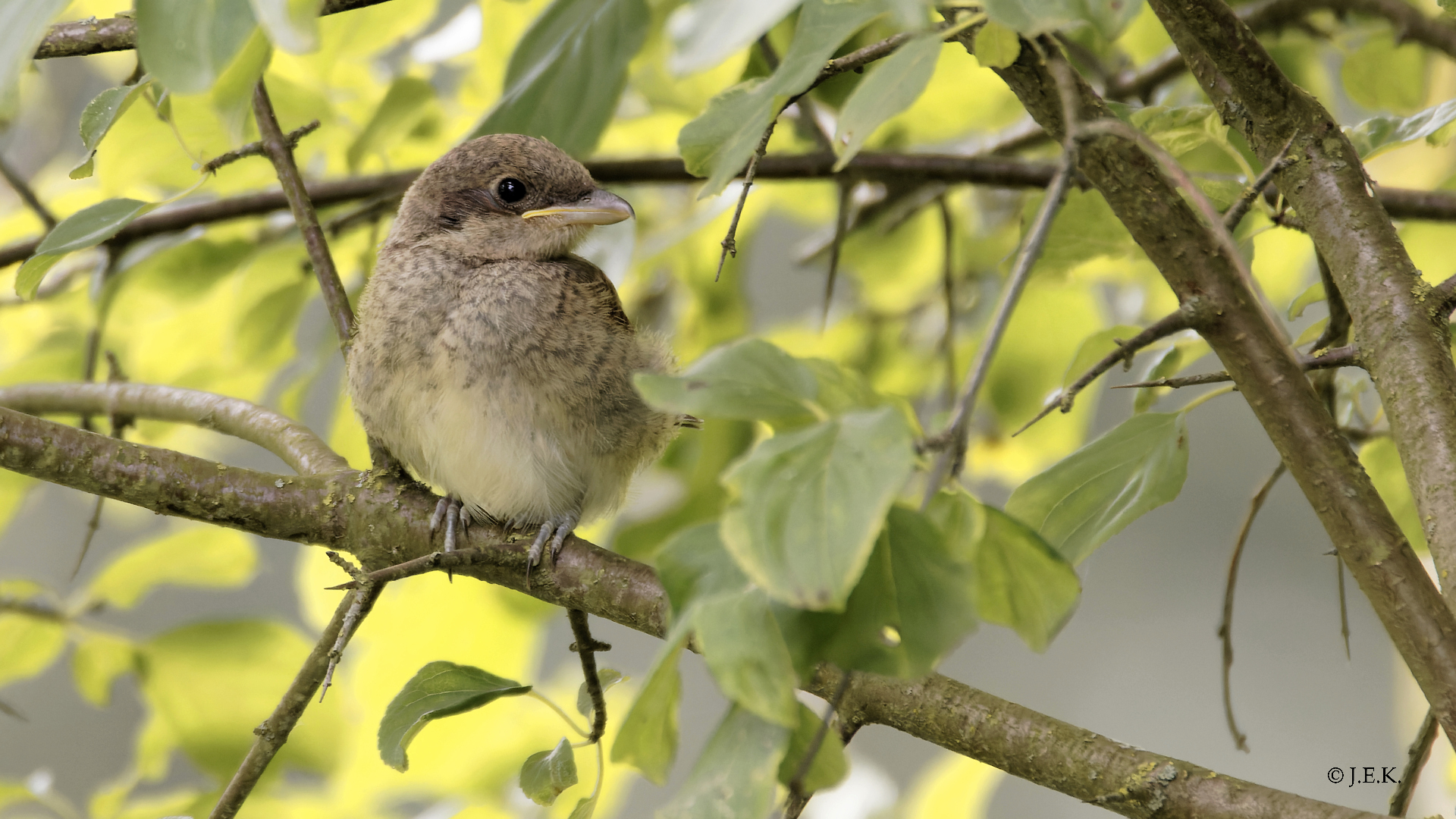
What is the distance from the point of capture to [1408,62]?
1527mm

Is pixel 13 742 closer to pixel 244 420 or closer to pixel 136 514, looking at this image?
pixel 136 514

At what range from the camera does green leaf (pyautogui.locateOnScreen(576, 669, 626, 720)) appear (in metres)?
0.94

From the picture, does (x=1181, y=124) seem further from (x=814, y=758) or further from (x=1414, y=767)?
(x=814, y=758)

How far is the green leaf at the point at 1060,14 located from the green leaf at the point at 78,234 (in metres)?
0.76

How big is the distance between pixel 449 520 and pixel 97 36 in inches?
21.5

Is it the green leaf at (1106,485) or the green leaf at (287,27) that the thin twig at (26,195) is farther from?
the green leaf at (1106,485)

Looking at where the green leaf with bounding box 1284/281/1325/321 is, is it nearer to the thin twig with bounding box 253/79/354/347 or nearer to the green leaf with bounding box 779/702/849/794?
the green leaf with bounding box 779/702/849/794

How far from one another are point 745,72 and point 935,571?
3.25 feet

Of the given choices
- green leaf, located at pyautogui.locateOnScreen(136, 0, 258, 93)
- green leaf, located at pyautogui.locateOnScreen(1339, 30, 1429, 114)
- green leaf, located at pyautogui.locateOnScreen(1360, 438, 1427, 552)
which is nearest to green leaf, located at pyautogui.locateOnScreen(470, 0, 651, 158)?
green leaf, located at pyautogui.locateOnScreen(136, 0, 258, 93)

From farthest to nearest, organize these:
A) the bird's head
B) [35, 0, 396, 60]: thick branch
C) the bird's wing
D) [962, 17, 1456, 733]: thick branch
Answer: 1. the bird's head
2. the bird's wing
3. [35, 0, 396, 60]: thick branch
4. [962, 17, 1456, 733]: thick branch

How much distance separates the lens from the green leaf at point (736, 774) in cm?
51

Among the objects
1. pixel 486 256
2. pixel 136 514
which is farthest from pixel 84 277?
pixel 486 256

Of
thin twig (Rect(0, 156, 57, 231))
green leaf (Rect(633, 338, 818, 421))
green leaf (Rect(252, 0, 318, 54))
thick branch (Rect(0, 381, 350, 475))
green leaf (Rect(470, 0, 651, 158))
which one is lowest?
green leaf (Rect(633, 338, 818, 421))

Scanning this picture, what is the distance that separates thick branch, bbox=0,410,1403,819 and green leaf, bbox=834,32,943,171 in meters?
0.39
